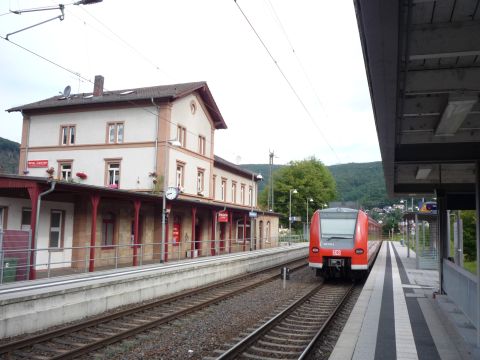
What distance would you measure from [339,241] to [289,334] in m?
8.02

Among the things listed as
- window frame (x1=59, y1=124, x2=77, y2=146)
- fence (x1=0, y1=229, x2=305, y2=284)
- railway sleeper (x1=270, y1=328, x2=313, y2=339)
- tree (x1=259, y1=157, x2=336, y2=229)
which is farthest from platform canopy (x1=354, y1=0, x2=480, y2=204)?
tree (x1=259, y1=157, x2=336, y2=229)

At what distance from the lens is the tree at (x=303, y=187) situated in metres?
72.0

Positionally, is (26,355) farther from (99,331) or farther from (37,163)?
(37,163)

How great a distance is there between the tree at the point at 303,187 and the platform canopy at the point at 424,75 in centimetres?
6271

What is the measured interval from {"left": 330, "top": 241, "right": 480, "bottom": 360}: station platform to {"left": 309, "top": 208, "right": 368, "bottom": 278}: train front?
3.11 metres

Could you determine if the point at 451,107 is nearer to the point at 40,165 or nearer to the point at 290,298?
the point at 290,298

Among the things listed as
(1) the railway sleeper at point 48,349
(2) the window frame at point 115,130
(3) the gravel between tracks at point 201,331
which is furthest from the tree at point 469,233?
(1) the railway sleeper at point 48,349

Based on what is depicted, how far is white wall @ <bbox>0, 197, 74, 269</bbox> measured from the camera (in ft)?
51.0

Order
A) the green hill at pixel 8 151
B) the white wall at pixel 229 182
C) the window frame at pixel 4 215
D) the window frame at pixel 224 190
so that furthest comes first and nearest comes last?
the green hill at pixel 8 151 < the window frame at pixel 224 190 < the white wall at pixel 229 182 < the window frame at pixel 4 215

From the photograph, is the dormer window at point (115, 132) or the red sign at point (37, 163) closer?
the dormer window at point (115, 132)

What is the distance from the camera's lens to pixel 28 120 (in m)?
28.9

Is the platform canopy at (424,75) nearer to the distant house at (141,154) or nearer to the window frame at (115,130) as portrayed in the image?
the distant house at (141,154)

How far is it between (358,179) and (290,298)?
2340 inches

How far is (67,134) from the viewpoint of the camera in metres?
27.8
